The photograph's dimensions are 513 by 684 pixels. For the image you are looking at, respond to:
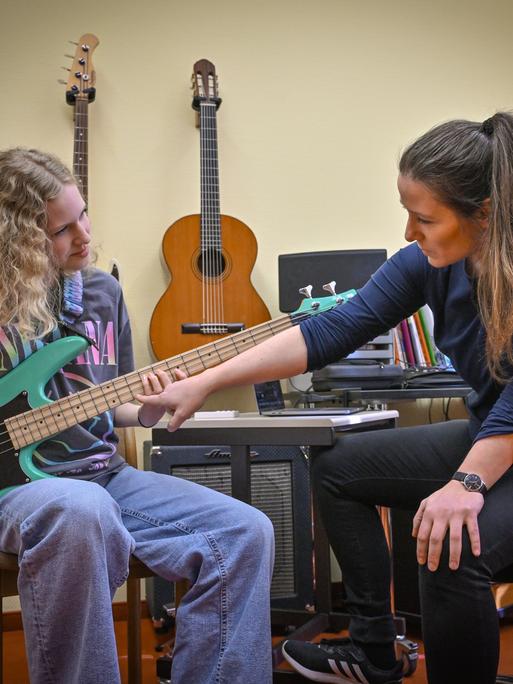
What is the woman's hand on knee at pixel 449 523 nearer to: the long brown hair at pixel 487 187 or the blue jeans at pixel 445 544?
the blue jeans at pixel 445 544

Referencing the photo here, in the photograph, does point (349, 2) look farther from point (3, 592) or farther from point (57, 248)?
point (3, 592)

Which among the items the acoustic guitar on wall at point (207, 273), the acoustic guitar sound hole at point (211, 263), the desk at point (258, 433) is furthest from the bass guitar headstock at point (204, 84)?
the desk at point (258, 433)

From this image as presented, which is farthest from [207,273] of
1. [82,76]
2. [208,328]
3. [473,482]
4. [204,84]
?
[473,482]

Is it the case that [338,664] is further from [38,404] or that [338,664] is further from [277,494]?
[277,494]

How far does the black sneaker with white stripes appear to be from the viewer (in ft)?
5.22

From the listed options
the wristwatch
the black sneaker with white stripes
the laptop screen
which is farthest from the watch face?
the laptop screen

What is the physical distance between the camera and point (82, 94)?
→ 262 centimetres

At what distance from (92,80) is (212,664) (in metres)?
1.99

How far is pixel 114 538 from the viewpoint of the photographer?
1.30 meters

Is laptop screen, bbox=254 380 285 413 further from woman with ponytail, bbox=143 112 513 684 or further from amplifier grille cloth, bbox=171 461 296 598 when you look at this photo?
amplifier grille cloth, bbox=171 461 296 598

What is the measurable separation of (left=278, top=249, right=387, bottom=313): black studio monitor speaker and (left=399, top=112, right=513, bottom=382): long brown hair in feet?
4.12

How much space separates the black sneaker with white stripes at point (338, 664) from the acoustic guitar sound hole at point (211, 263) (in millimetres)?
1291

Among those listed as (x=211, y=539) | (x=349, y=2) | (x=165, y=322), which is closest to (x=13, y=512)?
(x=211, y=539)

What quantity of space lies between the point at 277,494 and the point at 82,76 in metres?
1.49
